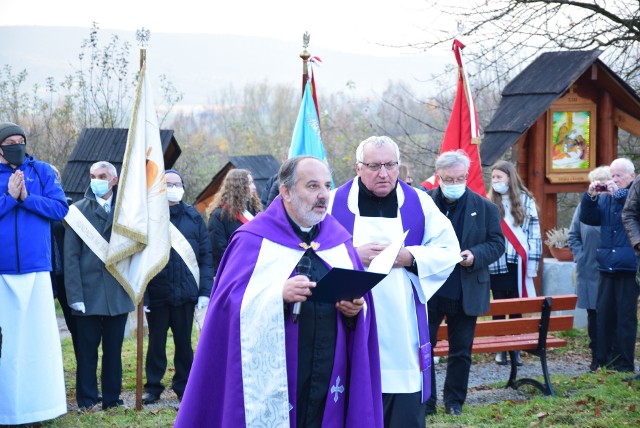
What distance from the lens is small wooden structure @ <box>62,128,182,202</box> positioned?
11.4 meters

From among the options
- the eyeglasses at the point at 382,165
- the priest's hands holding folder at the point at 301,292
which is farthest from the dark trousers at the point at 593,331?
the priest's hands holding folder at the point at 301,292

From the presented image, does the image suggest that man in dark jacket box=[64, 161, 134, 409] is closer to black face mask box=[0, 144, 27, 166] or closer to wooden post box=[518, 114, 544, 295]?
black face mask box=[0, 144, 27, 166]

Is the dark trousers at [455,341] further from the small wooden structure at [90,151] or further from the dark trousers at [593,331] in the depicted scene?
the small wooden structure at [90,151]

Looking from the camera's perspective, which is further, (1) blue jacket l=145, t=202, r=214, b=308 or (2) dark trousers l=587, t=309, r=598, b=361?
(2) dark trousers l=587, t=309, r=598, b=361

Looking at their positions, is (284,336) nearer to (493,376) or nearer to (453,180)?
(453,180)

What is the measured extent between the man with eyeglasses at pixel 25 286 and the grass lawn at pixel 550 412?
349 millimetres

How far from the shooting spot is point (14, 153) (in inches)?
301

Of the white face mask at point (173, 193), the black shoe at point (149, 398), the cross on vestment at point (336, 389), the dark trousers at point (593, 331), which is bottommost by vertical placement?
the black shoe at point (149, 398)

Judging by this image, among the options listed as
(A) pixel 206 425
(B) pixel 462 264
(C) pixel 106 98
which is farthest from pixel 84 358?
(C) pixel 106 98

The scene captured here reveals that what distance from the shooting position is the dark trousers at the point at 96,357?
843 cm

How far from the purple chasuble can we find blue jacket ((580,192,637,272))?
5.23m

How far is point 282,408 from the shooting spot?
459 cm

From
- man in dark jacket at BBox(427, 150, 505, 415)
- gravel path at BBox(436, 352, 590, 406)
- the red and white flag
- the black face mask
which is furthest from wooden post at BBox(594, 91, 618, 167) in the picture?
the black face mask

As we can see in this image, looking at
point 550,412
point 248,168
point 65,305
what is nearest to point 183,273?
point 65,305
